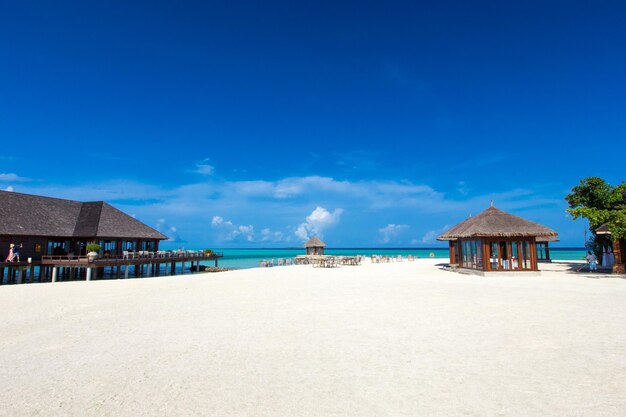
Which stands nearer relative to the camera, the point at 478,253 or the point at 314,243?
the point at 478,253

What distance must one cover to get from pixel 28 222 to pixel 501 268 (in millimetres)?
30543

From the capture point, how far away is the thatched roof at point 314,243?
1563 inches

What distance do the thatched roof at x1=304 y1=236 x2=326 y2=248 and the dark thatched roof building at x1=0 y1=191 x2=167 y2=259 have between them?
1486 centimetres

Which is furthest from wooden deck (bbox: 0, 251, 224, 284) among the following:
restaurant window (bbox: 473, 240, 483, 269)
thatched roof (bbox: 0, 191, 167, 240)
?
restaurant window (bbox: 473, 240, 483, 269)

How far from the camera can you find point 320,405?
402cm

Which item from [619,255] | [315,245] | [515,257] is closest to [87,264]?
[315,245]

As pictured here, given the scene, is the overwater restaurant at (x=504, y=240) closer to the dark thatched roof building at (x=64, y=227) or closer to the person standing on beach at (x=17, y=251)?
the dark thatched roof building at (x=64, y=227)

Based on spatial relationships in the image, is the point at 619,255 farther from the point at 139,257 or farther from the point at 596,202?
the point at 139,257

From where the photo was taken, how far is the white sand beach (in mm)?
4059

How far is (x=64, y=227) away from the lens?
27.7 m

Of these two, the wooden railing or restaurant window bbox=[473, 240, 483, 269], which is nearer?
restaurant window bbox=[473, 240, 483, 269]

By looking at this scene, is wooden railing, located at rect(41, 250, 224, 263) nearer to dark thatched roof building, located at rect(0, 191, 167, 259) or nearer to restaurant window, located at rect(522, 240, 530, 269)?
dark thatched roof building, located at rect(0, 191, 167, 259)

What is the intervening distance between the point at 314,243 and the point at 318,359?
34322 mm

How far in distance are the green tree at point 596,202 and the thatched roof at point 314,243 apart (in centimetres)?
2258
